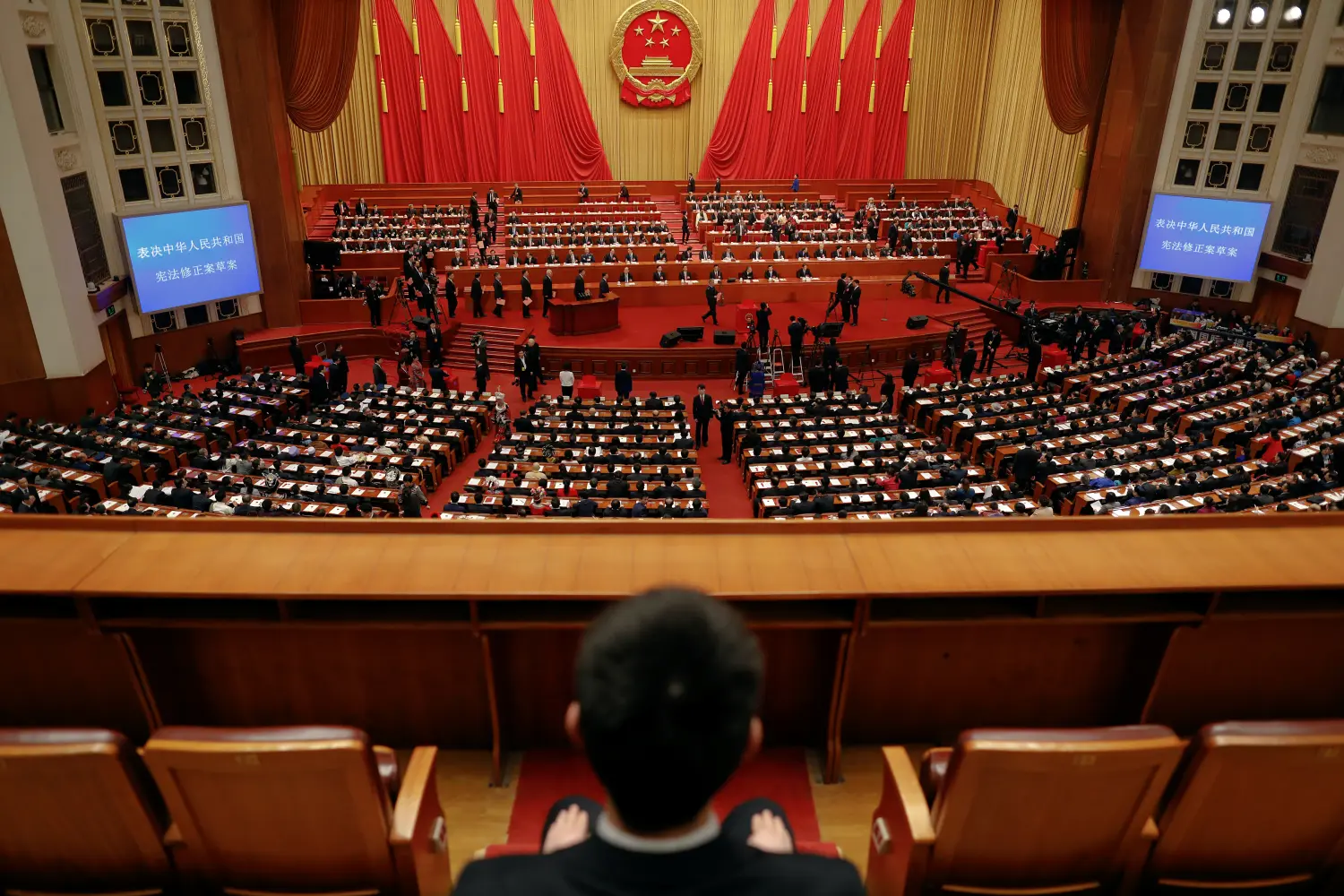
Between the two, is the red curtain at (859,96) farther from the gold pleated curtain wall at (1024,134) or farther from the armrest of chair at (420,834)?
the armrest of chair at (420,834)

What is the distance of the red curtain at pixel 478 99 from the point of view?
1179 inches

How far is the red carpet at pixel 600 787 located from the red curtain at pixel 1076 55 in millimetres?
24732

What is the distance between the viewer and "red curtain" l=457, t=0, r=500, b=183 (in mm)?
29938

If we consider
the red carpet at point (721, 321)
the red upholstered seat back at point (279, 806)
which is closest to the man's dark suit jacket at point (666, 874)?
the red upholstered seat back at point (279, 806)

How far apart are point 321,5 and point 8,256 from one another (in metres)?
9.51

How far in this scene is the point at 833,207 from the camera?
94.2 feet

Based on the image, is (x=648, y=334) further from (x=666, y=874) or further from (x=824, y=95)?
(x=666, y=874)

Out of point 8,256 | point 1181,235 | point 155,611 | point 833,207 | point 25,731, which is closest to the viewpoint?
point 25,731

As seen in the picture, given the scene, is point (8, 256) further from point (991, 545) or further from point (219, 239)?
point (991, 545)

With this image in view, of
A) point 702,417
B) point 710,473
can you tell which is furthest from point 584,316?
point 710,473

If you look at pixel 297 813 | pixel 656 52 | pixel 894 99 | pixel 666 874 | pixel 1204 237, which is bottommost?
pixel 1204 237

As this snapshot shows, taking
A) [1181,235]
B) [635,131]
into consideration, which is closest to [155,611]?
[1181,235]

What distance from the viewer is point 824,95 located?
3266 cm

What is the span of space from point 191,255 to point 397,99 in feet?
45.7
